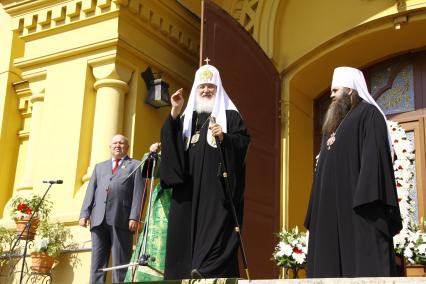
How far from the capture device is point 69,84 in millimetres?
7941

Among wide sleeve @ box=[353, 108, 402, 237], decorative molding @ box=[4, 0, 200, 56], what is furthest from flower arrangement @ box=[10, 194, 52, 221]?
wide sleeve @ box=[353, 108, 402, 237]

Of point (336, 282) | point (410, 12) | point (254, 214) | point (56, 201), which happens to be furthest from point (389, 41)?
point (336, 282)

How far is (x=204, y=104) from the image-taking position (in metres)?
5.02

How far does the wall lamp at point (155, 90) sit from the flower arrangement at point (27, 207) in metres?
1.59

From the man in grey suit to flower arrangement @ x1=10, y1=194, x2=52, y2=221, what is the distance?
2.89 feet

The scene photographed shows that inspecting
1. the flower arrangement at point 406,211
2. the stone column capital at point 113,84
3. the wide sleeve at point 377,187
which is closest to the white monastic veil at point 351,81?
the wide sleeve at point 377,187

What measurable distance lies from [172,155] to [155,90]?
3.10 meters

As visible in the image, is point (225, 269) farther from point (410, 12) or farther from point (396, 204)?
point (410, 12)

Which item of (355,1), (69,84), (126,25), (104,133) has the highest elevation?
(355,1)

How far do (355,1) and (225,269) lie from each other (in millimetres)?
4730

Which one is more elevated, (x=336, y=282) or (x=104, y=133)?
(x=104, y=133)

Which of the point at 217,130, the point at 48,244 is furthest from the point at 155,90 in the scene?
the point at 217,130

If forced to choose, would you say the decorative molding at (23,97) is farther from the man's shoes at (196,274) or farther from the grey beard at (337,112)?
the grey beard at (337,112)

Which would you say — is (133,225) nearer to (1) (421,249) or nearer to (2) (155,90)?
(2) (155,90)
